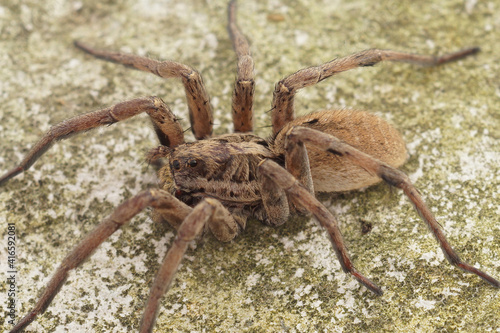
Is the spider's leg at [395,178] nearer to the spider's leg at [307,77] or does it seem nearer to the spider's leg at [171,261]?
the spider's leg at [307,77]

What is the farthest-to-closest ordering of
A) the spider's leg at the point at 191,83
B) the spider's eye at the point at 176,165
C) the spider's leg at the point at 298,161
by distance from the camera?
the spider's leg at the point at 191,83 → the spider's eye at the point at 176,165 → the spider's leg at the point at 298,161

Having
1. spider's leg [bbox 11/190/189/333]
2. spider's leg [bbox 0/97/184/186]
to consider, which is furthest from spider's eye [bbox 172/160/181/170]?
spider's leg [bbox 11/190/189/333]

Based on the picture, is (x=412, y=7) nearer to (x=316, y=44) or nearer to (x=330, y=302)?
(x=316, y=44)

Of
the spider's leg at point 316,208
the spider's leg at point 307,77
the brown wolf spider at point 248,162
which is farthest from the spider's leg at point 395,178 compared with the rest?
the spider's leg at point 307,77

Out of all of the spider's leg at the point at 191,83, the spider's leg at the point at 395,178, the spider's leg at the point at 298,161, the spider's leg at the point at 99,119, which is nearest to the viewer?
the spider's leg at the point at 395,178

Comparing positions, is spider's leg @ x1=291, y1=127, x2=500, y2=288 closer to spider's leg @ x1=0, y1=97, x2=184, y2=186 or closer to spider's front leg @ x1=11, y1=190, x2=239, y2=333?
spider's front leg @ x1=11, y1=190, x2=239, y2=333

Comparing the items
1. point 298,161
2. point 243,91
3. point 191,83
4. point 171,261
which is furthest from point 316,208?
point 191,83

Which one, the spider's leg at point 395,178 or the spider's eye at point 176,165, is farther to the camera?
the spider's eye at point 176,165

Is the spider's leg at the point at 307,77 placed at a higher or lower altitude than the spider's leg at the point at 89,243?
higher

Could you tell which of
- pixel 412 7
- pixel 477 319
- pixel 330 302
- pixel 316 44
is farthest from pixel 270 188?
pixel 412 7
